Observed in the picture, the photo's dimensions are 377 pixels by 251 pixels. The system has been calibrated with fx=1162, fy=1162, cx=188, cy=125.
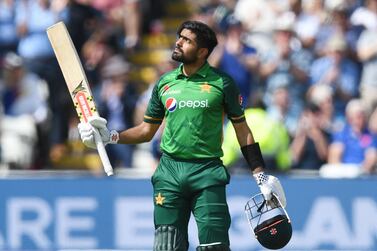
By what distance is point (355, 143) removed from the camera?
1165 centimetres

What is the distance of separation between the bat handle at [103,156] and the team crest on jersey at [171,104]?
50 cm

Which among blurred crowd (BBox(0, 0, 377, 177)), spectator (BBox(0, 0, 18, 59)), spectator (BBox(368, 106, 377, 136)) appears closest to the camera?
spectator (BBox(368, 106, 377, 136))

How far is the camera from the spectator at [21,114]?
40.8 feet

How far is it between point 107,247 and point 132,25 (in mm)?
3601

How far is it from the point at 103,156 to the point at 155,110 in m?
0.53

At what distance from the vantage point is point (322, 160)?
1183cm

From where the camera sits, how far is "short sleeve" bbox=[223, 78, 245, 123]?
770 centimetres

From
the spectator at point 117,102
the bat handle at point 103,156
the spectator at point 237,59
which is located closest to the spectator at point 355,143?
the spectator at point 237,59

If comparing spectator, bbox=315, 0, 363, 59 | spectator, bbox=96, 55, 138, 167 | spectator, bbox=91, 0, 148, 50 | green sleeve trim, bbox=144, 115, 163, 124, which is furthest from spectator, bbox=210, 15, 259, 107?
green sleeve trim, bbox=144, 115, 163, 124

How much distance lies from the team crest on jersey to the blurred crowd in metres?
3.88

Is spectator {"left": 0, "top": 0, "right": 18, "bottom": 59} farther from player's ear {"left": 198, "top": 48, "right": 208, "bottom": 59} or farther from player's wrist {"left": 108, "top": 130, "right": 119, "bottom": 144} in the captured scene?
player's ear {"left": 198, "top": 48, "right": 208, "bottom": 59}

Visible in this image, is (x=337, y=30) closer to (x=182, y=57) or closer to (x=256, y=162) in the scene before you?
(x=256, y=162)

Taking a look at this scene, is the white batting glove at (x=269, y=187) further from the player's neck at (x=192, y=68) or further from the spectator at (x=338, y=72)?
the spectator at (x=338, y=72)

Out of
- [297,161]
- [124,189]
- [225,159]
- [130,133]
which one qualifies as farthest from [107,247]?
[130,133]
